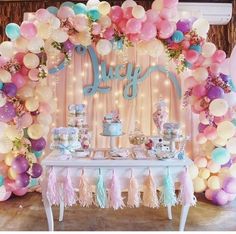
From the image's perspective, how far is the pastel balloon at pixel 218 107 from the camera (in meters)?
3.65

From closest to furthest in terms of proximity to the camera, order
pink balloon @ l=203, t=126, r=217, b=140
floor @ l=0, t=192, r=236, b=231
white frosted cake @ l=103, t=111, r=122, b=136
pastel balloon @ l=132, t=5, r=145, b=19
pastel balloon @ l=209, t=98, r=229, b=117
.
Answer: white frosted cake @ l=103, t=111, r=122, b=136
floor @ l=0, t=192, r=236, b=231
pastel balloon @ l=132, t=5, r=145, b=19
pastel balloon @ l=209, t=98, r=229, b=117
pink balloon @ l=203, t=126, r=217, b=140

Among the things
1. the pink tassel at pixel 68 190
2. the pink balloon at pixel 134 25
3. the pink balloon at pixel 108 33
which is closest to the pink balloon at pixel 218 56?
the pink balloon at pixel 134 25

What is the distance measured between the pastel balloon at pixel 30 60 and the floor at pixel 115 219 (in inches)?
63.3

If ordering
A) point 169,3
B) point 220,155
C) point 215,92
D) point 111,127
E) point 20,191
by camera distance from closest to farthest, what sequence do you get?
point 111,127 → point 169,3 → point 215,92 → point 220,155 → point 20,191

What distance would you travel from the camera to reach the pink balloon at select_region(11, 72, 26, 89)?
3801 millimetres

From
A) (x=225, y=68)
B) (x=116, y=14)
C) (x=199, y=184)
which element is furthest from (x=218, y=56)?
(x=199, y=184)

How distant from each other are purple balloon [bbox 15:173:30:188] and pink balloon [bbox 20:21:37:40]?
1.55 m

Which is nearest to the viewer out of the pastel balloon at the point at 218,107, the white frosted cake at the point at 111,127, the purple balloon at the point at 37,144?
the white frosted cake at the point at 111,127

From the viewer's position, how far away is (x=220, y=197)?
3881 mm

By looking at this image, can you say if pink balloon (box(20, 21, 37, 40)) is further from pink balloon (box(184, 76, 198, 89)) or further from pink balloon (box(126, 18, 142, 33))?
pink balloon (box(184, 76, 198, 89))

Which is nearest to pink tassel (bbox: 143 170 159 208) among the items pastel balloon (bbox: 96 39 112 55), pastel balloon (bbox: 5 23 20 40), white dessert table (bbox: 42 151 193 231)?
white dessert table (bbox: 42 151 193 231)

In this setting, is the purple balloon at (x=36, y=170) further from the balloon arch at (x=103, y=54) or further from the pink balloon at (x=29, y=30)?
the pink balloon at (x=29, y=30)

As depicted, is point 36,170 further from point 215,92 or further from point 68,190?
point 215,92

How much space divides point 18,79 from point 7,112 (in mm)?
387
